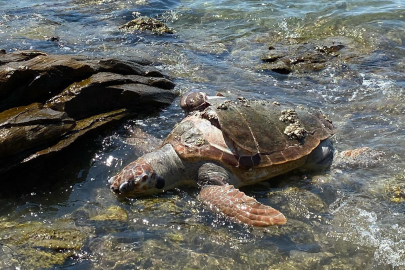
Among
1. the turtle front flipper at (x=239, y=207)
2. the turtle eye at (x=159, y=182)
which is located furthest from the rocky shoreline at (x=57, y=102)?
the turtle front flipper at (x=239, y=207)

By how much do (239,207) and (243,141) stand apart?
3.74 ft

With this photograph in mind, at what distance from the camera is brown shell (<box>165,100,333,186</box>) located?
516 cm

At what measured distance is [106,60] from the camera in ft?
23.4

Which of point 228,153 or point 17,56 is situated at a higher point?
point 17,56

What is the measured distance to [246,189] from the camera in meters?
5.23

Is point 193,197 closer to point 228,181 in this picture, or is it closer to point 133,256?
point 228,181

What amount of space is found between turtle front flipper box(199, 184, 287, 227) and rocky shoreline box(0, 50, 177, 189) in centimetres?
230

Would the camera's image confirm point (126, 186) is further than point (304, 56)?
No

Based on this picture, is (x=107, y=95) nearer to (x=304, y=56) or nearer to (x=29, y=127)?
(x=29, y=127)

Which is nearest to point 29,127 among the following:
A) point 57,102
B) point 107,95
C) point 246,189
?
point 57,102

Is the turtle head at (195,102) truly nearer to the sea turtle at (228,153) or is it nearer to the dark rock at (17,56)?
the sea turtle at (228,153)

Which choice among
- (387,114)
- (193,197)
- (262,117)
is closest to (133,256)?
(193,197)

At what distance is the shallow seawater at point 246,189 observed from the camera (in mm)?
3764

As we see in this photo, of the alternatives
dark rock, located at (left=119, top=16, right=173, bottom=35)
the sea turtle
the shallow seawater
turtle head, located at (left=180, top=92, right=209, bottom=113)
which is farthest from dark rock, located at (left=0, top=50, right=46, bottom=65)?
dark rock, located at (left=119, top=16, right=173, bottom=35)
